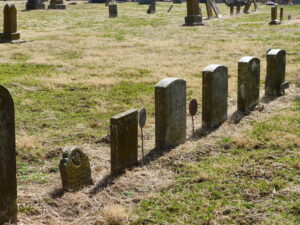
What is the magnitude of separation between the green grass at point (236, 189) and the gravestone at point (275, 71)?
3259 millimetres

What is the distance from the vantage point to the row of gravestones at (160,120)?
5641mm

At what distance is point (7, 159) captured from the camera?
18.5 feet

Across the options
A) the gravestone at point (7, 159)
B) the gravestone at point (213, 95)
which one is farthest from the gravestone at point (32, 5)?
the gravestone at point (7, 159)

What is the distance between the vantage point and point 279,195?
21.7 feet

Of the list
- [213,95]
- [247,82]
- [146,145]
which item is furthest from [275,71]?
[146,145]

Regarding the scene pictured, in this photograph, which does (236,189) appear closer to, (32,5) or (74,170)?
(74,170)

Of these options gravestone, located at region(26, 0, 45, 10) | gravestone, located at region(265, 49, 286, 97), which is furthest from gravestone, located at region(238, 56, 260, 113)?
gravestone, located at region(26, 0, 45, 10)

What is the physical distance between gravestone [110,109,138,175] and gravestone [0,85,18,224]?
5.94ft

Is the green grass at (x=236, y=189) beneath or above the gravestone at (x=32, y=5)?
beneath

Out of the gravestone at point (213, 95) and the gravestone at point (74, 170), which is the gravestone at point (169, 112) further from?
the gravestone at point (74, 170)

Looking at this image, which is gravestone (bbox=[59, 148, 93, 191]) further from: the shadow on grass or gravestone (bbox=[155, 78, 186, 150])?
gravestone (bbox=[155, 78, 186, 150])

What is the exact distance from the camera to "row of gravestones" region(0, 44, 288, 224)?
564 centimetres

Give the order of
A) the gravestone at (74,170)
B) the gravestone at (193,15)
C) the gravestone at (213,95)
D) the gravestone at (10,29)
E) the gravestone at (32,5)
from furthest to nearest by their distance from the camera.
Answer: the gravestone at (32,5) < the gravestone at (193,15) < the gravestone at (10,29) < the gravestone at (213,95) < the gravestone at (74,170)

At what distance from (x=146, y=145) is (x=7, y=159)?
11.5ft
